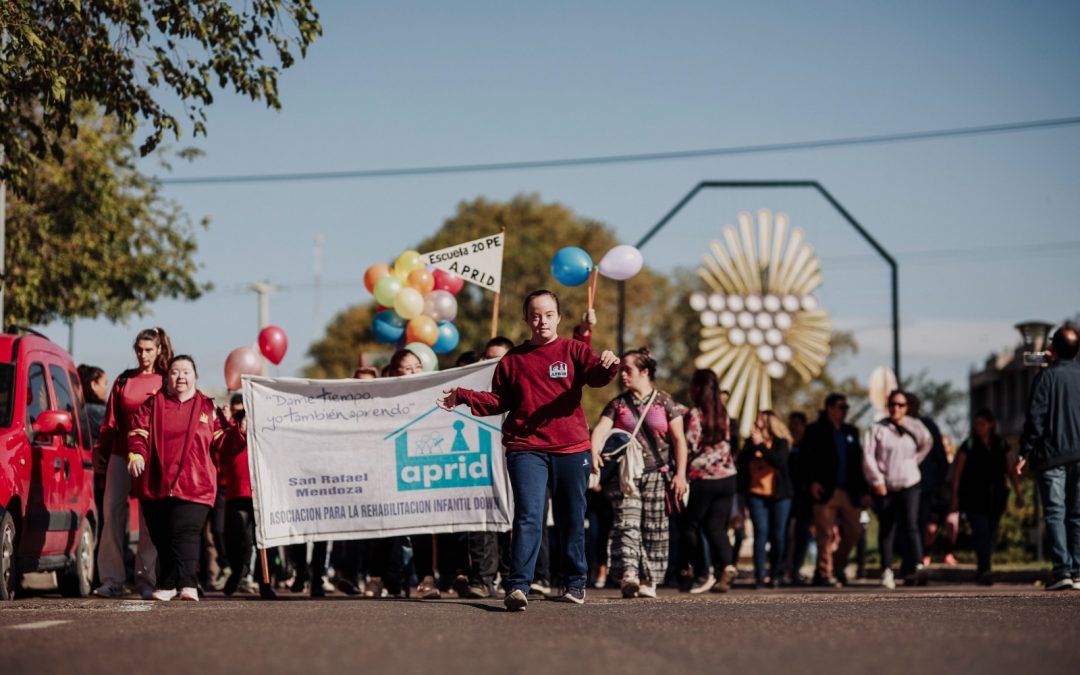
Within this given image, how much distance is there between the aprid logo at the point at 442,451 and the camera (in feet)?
42.6

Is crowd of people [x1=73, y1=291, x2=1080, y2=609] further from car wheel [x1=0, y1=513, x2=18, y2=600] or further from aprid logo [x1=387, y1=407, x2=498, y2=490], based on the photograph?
car wheel [x1=0, y1=513, x2=18, y2=600]

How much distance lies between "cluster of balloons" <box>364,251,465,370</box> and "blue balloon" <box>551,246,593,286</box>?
1809 mm

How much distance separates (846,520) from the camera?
17.4 metres

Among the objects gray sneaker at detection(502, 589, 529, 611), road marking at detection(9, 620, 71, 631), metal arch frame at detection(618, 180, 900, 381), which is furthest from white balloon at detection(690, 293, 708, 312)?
road marking at detection(9, 620, 71, 631)

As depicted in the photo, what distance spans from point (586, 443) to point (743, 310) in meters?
22.3

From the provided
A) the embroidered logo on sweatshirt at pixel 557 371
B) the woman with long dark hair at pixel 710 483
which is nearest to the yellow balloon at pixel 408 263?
the woman with long dark hair at pixel 710 483

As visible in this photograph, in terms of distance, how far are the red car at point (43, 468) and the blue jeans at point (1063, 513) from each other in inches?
287

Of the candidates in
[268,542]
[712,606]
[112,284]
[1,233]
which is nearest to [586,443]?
[712,606]

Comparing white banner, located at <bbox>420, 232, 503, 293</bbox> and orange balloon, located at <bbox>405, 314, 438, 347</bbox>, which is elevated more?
white banner, located at <bbox>420, 232, 503, 293</bbox>

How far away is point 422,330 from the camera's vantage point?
1681cm

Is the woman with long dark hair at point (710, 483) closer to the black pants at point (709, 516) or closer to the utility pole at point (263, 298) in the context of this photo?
the black pants at point (709, 516)

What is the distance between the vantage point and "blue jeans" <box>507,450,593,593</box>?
9.95 metres

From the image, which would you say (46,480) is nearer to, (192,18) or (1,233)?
(192,18)

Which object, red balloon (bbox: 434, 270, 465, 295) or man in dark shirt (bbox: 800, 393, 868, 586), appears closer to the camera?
man in dark shirt (bbox: 800, 393, 868, 586)
